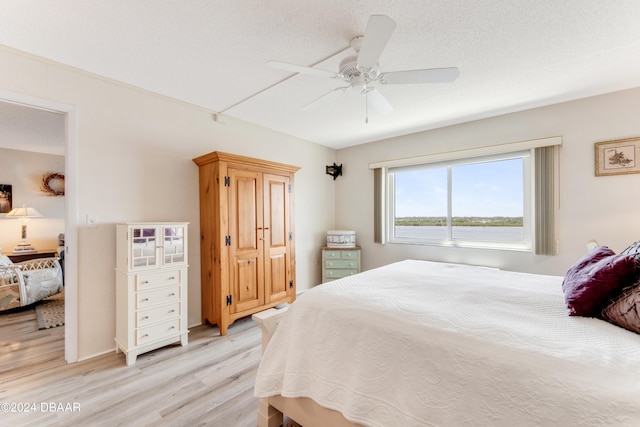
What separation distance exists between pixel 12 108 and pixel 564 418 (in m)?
5.00

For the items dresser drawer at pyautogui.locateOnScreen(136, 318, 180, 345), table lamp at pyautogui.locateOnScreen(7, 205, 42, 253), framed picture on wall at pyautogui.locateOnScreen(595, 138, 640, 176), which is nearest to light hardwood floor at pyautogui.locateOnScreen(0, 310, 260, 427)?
dresser drawer at pyautogui.locateOnScreen(136, 318, 180, 345)

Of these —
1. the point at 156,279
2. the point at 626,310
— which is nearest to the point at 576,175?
the point at 626,310

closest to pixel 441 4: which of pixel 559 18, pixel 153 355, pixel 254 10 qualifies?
pixel 559 18

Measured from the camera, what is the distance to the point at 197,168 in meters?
3.07

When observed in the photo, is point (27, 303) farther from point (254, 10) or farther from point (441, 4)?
point (441, 4)

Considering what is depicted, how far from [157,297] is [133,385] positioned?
0.70 meters

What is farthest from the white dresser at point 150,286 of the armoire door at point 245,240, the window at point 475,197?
the window at point 475,197

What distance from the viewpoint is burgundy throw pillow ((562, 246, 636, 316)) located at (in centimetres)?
114

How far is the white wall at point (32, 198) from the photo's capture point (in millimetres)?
4562

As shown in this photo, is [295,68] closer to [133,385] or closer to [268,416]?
[268,416]

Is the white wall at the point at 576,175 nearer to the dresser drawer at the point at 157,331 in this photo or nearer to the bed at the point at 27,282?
the dresser drawer at the point at 157,331

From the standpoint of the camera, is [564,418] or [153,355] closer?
[564,418]

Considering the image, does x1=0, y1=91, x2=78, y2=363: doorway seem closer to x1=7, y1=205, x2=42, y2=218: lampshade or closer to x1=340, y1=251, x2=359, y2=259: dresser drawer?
x1=340, y1=251, x2=359, y2=259: dresser drawer

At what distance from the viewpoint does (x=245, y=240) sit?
9.96 ft
